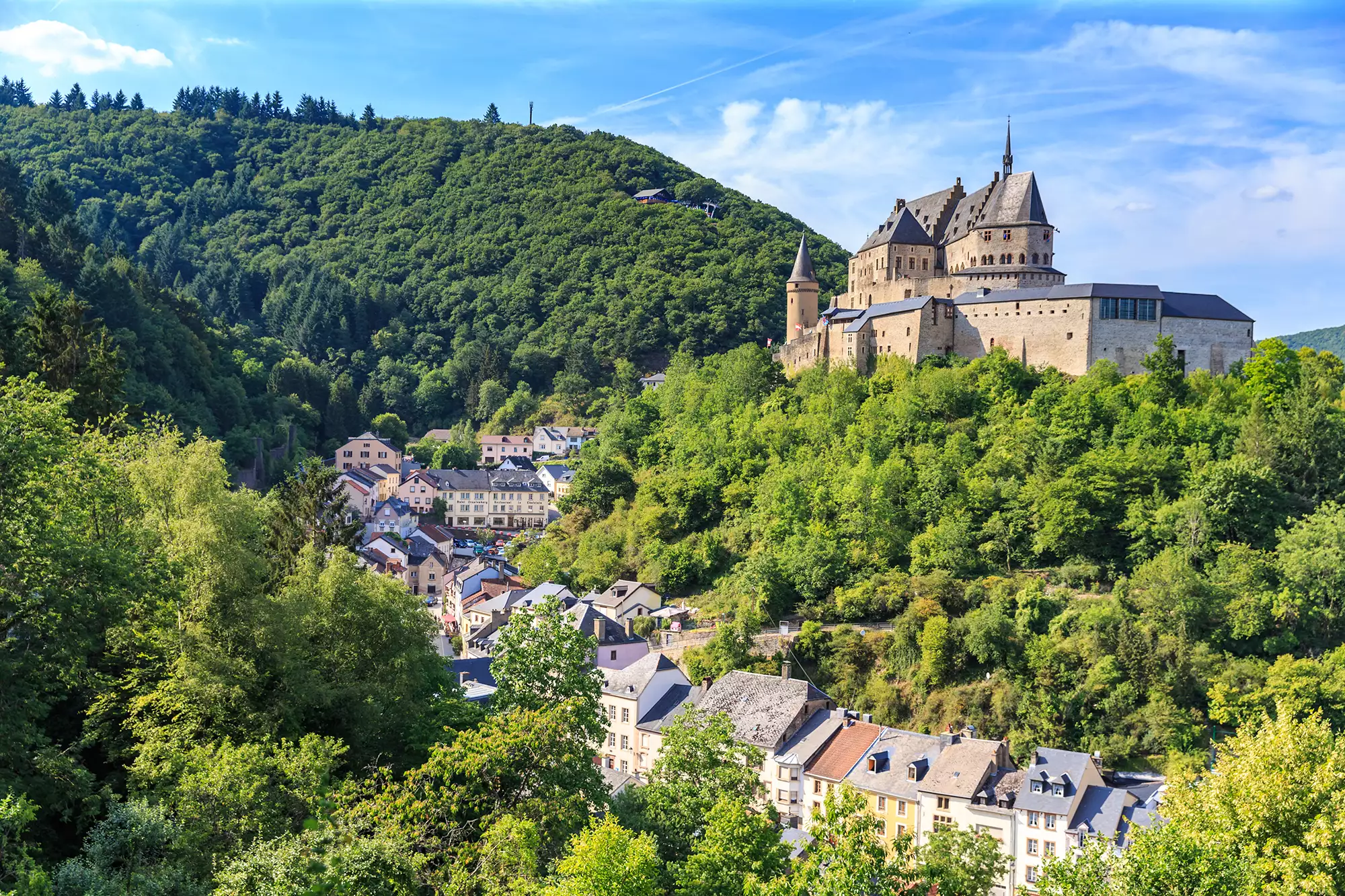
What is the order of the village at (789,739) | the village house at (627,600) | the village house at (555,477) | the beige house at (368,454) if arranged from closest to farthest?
1. the village at (789,739)
2. the village house at (627,600)
3. the village house at (555,477)
4. the beige house at (368,454)

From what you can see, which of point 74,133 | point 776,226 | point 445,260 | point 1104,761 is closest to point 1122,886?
point 1104,761

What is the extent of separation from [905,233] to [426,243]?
93169mm

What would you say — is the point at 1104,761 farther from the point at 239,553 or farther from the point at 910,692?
the point at 239,553

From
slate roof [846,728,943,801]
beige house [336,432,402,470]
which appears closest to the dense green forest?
slate roof [846,728,943,801]

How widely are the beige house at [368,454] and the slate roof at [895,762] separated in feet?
220

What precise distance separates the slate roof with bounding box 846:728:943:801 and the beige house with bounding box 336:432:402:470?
6696cm

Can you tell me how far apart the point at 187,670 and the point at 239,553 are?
101 inches

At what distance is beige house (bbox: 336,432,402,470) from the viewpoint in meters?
103

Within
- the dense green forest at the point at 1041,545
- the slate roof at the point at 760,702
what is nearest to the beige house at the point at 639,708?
the slate roof at the point at 760,702

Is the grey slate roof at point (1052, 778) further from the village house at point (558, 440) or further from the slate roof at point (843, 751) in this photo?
the village house at point (558, 440)

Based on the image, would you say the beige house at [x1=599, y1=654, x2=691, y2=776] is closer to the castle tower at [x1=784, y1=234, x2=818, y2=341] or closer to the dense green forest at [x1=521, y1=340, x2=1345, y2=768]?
the dense green forest at [x1=521, y1=340, x2=1345, y2=768]

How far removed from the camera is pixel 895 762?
42.9m

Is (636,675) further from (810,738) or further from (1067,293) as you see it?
(1067,293)

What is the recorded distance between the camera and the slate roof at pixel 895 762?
41.6m
